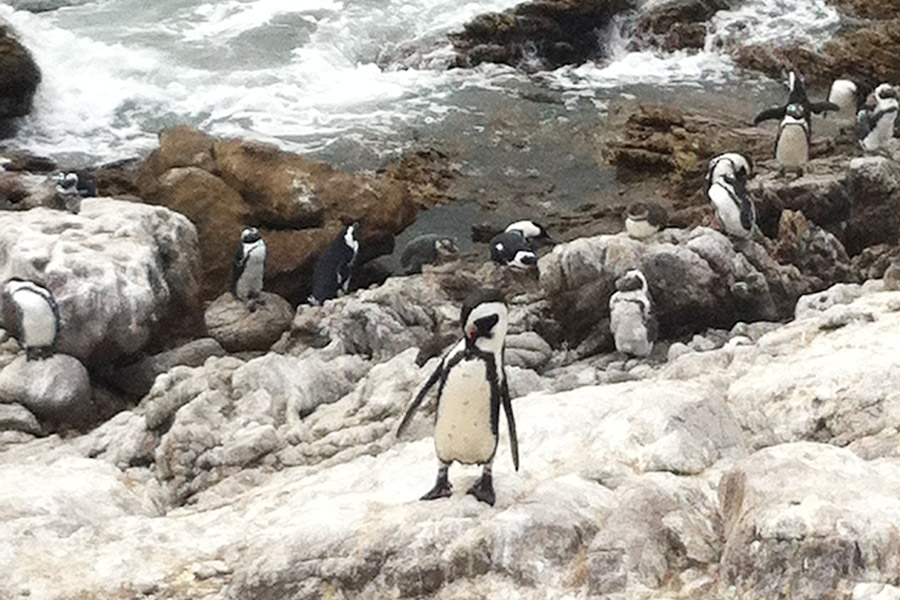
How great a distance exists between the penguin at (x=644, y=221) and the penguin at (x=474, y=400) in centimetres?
618

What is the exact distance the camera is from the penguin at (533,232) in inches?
527

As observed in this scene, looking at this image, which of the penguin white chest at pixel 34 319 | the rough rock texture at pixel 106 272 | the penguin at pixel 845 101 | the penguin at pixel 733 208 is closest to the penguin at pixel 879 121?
the penguin at pixel 845 101

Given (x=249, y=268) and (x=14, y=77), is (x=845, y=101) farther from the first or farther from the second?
(x=14, y=77)

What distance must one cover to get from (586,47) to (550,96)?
9.40 ft

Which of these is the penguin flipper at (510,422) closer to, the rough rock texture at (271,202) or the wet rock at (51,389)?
the wet rock at (51,389)

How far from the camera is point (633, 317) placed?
9.80 metres

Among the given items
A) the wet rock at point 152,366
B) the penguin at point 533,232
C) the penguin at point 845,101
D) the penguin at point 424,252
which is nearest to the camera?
the wet rock at point 152,366

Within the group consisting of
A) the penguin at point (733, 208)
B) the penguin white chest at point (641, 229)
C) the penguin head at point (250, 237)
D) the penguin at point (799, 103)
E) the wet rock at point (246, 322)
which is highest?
the penguin at point (799, 103)

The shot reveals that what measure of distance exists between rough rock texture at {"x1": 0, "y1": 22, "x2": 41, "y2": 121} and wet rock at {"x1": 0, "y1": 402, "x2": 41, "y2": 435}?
33.9 ft

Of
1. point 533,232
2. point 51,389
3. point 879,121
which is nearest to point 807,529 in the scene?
point 51,389

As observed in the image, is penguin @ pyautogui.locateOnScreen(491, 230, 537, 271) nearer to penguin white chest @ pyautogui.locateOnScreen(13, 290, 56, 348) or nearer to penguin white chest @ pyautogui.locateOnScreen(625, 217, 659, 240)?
penguin white chest @ pyautogui.locateOnScreen(625, 217, 659, 240)

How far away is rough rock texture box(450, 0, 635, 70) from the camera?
20922mm

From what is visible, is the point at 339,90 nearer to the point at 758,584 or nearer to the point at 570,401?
the point at 570,401

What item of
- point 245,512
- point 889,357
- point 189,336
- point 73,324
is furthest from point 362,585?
point 189,336
